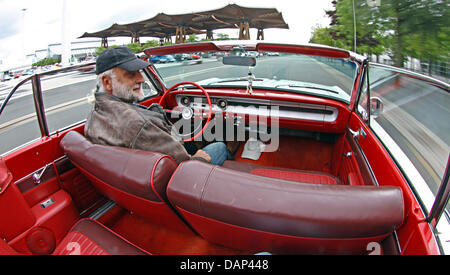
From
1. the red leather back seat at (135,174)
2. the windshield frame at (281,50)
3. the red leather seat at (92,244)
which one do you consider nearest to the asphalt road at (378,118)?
the windshield frame at (281,50)

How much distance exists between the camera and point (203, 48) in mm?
2367

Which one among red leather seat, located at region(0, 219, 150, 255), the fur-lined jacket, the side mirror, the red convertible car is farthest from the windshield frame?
red leather seat, located at region(0, 219, 150, 255)

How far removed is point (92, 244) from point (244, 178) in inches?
36.3

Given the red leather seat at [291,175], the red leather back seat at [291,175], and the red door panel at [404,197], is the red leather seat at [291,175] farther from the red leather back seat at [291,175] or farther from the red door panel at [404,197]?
the red door panel at [404,197]

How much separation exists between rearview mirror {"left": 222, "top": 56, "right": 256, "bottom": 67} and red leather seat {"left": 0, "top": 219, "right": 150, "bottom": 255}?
1790 millimetres

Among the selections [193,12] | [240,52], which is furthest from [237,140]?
[193,12]

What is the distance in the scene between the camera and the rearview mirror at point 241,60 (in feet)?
7.28

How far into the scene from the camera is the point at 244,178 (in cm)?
92

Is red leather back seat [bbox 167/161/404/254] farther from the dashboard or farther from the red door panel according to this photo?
the dashboard

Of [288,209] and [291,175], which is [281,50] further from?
[288,209]

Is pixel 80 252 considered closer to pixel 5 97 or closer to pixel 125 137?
pixel 125 137

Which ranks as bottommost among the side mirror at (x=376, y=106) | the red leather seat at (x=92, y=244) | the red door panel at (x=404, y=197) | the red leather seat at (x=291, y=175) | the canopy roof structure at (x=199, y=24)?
the red leather seat at (x=92, y=244)

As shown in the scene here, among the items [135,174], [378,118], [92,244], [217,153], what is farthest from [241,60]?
[92,244]

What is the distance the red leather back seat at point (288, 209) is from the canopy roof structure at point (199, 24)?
82.1 ft
